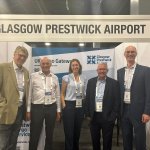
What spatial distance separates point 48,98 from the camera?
13.5 ft

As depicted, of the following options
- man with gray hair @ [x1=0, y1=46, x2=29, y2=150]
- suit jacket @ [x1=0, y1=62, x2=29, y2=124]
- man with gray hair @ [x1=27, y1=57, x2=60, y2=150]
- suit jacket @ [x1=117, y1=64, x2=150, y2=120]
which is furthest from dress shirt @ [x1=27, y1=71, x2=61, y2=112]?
suit jacket @ [x1=117, y1=64, x2=150, y2=120]

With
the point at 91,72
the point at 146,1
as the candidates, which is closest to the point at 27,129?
the point at 91,72

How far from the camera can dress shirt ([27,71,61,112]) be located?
412 cm

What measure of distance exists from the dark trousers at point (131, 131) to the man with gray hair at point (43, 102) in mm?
935

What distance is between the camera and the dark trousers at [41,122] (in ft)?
13.6

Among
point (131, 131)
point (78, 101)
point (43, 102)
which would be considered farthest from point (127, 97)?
point (43, 102)

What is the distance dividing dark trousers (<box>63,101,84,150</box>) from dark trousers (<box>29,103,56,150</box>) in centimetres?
18

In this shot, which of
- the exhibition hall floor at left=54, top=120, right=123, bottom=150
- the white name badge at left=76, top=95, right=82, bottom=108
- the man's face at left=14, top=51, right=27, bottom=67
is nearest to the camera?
the man's face at left=14, top=51, right=27, bottom=67

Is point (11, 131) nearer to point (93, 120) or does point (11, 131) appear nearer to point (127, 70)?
point (93, 120)

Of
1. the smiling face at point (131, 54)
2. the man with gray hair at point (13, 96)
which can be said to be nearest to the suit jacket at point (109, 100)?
the smiling face at point (131, 54)

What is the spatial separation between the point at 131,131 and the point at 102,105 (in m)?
0.52

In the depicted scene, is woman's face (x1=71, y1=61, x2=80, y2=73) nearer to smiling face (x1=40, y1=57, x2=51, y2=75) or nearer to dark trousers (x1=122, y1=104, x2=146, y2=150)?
smiling face (x1=40, y1=57, x2=51, y2=75)

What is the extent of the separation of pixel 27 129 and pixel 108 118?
3.82 feet

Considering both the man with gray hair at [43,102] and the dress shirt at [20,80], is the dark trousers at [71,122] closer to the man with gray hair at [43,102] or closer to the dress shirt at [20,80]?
the man with gray hair at [43,102]
